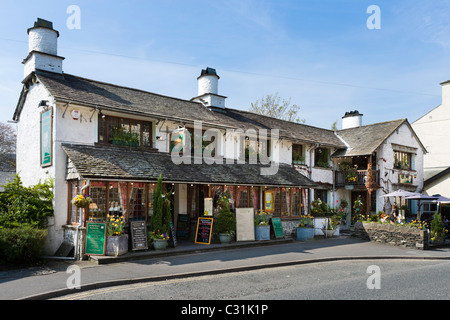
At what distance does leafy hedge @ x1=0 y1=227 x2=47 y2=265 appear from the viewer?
11125 mm

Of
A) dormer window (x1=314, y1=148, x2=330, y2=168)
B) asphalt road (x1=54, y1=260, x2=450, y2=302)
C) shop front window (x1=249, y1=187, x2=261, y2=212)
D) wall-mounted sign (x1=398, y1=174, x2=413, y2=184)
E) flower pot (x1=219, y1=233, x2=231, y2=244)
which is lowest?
asphalt road (x1=54, y1=260, x2=450, y2=302)

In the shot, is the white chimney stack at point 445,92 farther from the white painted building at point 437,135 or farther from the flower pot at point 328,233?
the flower pot at point 328,233

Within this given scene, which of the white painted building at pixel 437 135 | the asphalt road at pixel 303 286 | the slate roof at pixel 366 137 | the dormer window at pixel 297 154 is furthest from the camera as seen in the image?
the white painted building at pixel 437 135

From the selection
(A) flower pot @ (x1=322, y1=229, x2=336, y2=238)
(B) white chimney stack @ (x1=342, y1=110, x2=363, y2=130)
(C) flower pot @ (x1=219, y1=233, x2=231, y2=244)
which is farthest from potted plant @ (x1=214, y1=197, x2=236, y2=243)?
(B) white chimney stack @ (x1=342, y1=110, x2=363, y2=130)

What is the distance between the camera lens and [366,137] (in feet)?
84.6

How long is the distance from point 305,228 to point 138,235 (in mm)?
8776

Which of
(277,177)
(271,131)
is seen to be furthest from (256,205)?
(271,131)

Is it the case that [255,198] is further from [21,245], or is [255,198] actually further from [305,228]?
[21,245]

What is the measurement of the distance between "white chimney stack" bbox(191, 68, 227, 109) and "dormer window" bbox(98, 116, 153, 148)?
6.13 meters

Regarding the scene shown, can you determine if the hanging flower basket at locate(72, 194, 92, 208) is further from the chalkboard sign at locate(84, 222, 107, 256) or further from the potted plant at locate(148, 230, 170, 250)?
the potted plant at locate(148, 230, 170, 250)

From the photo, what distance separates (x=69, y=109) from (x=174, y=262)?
283 inches

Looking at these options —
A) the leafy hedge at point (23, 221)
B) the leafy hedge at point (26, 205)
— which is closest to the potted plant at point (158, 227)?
the leafy hedge at point (23, 221)

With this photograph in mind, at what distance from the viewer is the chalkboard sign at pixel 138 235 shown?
13234 mm

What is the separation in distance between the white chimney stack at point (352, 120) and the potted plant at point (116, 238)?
Answer: 74.0ft
